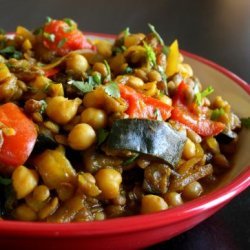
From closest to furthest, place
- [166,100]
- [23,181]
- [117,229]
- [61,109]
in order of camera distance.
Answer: [117,229] → [23,181] → [61,109] → [166,100]

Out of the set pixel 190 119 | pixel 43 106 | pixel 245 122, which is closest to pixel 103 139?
pixel 43 106

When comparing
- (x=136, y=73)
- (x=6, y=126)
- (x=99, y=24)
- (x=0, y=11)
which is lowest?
(x=0, y=11)

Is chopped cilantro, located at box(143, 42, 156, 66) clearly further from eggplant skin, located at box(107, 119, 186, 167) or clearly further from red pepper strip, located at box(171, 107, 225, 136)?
eggplant skin, located at box(107, 119, 186, 167)

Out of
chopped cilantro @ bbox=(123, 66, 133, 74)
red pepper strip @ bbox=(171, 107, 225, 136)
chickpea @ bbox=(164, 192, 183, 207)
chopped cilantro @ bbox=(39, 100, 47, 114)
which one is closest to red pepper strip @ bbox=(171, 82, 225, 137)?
red pepper strip @ bbox=(171, 107, 225, 136)

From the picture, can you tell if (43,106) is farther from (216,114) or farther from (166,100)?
(216,114)

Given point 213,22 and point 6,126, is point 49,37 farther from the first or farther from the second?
point 213,22

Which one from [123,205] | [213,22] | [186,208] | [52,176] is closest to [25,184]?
[52,176]
